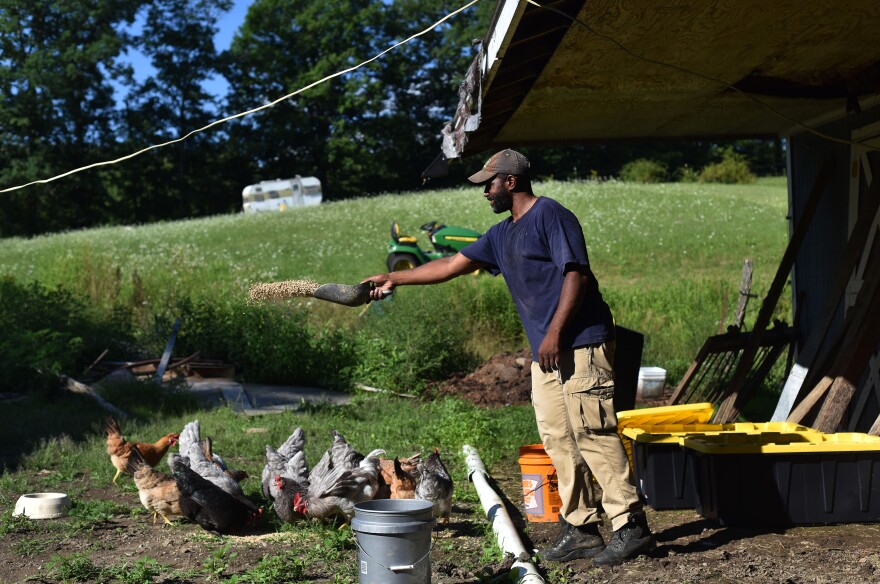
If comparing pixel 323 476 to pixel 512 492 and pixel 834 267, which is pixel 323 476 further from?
pixel 834 267

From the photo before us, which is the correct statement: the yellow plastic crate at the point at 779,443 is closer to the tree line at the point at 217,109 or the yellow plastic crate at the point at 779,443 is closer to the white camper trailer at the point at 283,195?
the white camper trailer at the point at 283,195

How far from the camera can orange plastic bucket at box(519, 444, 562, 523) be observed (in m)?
5.86

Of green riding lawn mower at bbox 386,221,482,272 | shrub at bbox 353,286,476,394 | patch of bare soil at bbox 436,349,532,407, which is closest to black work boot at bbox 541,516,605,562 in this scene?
patch of bare soil at bbox 436,349,532,407

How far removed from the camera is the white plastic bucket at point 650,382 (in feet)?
37.4

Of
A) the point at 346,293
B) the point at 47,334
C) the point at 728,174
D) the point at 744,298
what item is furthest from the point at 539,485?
the point at 728,174

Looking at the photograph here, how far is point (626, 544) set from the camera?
Result: 16.0ft

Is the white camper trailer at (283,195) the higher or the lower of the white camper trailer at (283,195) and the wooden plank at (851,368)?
the higher

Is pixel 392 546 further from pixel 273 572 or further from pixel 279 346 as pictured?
pixel 279 346

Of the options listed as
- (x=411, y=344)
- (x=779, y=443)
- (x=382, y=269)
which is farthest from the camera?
(x=382, y=269)

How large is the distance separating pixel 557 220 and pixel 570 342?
0.63 meters

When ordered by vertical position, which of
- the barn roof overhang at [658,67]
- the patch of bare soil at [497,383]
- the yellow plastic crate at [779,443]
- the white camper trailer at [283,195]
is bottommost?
the patch of bare soil at [497,383]

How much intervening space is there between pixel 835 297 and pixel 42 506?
5756 millimetres

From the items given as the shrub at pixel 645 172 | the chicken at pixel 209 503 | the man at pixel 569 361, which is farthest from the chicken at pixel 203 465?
the shrub at pixel 645 172

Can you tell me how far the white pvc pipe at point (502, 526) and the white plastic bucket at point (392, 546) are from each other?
0.56 meters
